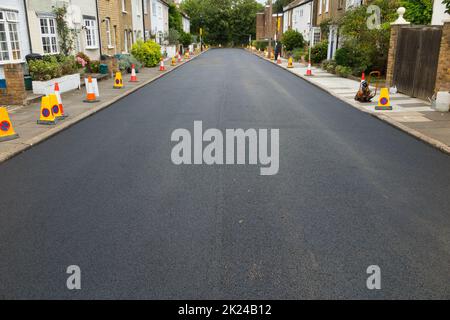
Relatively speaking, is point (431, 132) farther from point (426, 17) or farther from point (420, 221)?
point (426, 17)

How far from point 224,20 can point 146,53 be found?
6745cm

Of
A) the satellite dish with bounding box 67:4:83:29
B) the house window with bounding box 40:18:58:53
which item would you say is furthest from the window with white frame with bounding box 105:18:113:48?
the house window with bounding box 40:18:58:53

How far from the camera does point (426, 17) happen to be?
19.8 meters

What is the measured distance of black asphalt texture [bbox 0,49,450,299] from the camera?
12.4ft

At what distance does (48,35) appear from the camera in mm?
19172

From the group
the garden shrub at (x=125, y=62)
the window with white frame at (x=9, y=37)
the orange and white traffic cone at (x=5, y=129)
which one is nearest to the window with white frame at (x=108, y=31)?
the garden shrub at (x=125, y=62)

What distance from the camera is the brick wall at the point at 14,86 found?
12961 mm

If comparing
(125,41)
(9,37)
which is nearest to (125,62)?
(125,41)

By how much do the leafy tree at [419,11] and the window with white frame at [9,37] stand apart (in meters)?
17.9

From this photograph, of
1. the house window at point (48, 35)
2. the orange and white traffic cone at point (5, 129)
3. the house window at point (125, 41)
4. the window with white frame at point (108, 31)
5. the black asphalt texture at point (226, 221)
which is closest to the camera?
the black asphalt texture at point (226, 221)

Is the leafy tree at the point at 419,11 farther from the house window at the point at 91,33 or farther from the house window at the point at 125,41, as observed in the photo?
the house window at the point at 125,41

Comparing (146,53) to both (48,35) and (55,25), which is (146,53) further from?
(48,35)

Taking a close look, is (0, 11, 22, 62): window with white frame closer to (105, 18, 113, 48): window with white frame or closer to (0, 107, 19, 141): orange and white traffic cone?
(0, 107, 19, 141): orange and white traffic cone
